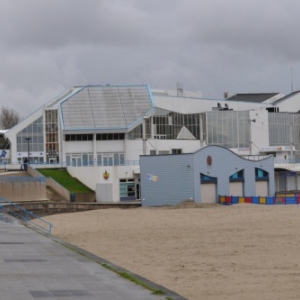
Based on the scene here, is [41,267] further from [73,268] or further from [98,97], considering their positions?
[98,97]

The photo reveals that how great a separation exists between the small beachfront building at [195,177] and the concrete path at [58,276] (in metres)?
27.3

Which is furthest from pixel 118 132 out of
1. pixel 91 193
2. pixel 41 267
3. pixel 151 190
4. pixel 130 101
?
pixel 41 267

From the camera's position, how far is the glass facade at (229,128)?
3342 inches

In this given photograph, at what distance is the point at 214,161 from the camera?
5881 cm

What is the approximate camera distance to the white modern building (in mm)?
74188

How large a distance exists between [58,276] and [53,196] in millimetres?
38885

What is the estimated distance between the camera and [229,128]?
280ft

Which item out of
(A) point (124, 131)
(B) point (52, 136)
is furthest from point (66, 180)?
(B) point (52, 136)

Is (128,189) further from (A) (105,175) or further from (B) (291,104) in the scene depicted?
(B) (291,104)

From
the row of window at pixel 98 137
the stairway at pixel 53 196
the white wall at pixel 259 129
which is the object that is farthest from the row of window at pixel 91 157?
the white wall at pixel 259 129

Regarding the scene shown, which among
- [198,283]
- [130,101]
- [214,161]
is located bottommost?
[198,283]

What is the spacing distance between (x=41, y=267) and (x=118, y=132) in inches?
2145

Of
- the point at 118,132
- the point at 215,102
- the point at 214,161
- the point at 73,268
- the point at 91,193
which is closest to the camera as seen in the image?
the point at 73,268

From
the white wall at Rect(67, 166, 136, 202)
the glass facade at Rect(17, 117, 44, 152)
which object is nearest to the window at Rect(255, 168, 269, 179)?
the white wall at Rect(67, 166, 136, 202)
